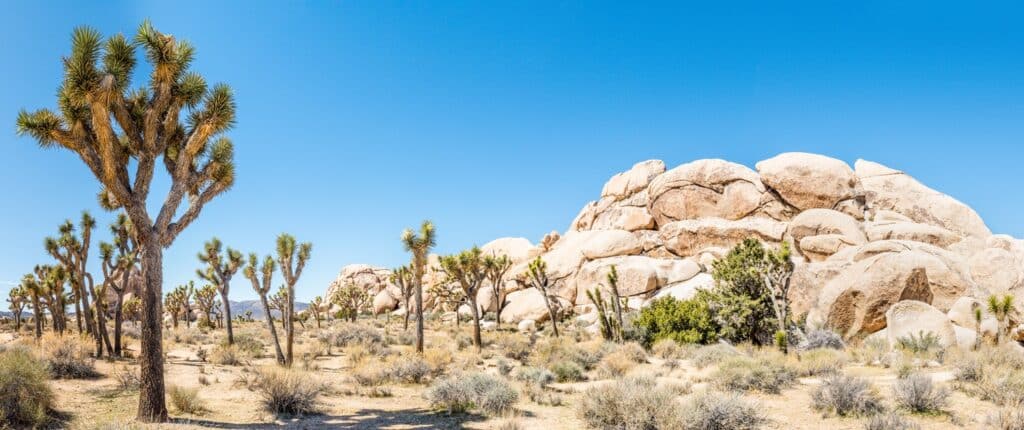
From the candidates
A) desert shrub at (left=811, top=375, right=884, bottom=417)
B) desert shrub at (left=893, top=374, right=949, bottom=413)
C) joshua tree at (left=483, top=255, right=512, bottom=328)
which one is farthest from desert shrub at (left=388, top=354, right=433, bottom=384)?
joshua tree at (left=483, top=255, right=512, bottom=328)

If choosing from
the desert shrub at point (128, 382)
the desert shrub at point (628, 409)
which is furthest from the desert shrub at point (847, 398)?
the desert shrub at point (128, 382)

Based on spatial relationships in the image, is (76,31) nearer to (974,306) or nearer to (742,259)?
(742,259)

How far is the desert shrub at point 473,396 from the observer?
10.0m

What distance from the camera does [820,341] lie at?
18344 mm

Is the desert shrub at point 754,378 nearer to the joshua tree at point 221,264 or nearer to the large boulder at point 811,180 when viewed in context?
the joshua tree at point 221,264

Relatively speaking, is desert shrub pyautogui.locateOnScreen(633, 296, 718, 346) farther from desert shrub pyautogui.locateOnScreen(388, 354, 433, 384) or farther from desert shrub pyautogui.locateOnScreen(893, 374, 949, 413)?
desert shrub pyautogui.locateOnScreen(893, 374, 949, 413)

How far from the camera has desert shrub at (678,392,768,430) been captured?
755cm

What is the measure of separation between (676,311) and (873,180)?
28.2 meters

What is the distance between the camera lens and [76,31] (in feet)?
29.1

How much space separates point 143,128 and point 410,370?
8.55 metres

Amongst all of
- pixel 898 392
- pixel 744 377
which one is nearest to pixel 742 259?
pixel 744 377

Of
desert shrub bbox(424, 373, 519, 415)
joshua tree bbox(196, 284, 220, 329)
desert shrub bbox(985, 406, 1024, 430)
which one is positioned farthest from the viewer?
joshua tree bbox(196, 284, 220, 329)

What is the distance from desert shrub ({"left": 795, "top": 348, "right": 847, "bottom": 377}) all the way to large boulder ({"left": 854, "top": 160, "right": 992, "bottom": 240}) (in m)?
27.3

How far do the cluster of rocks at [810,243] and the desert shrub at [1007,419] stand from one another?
1268 centimetres
